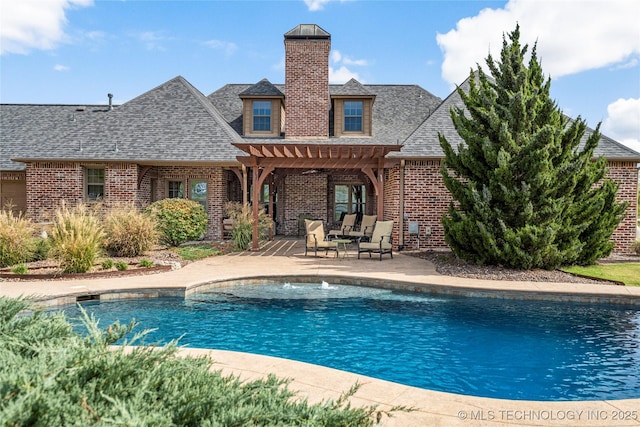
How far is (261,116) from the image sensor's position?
18.4 metres

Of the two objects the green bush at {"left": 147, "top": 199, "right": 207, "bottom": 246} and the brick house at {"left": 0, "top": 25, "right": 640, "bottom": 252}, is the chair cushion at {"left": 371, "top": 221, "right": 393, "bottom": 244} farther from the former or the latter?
the green bush at {"left": 147, "top": 199, "right": 207, "bottom": 246}

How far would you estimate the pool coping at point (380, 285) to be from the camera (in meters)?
3.26

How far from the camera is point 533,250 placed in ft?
32.3

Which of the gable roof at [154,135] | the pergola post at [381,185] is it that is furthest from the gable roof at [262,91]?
the pergola post at [381,185]

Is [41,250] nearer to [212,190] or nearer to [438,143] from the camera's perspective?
[212,190]

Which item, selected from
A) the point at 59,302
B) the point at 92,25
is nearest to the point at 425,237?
the point at 59,302

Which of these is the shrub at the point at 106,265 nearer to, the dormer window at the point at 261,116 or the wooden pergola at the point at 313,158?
the wooden pergola at the point at 313,158

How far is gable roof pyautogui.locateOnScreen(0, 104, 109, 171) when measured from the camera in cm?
1778

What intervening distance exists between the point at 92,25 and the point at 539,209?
13.4 m

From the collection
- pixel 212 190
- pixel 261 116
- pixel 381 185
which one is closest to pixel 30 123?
pixel 212 190

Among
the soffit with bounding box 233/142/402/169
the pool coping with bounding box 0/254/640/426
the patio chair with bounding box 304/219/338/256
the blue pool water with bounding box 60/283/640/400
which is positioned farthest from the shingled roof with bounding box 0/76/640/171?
the blue pool water with bounding box 60/283/640/400

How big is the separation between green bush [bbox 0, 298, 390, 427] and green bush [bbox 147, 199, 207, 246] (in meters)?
11.2

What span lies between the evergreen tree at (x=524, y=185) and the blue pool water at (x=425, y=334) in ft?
7.73

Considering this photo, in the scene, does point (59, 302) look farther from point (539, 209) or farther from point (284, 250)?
point (539, 209)
